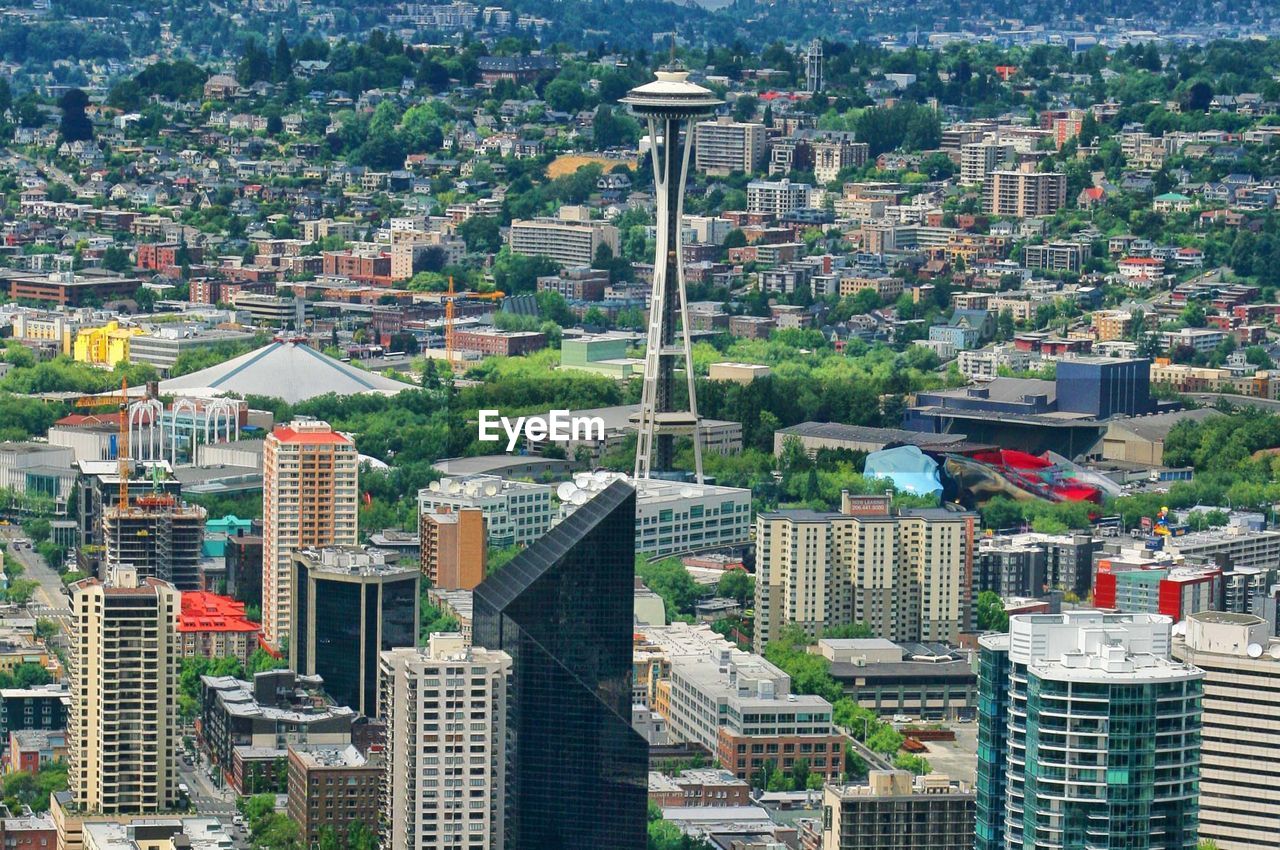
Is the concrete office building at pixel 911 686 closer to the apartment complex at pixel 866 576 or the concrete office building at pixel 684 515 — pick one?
the apartment complex at pixel 866 576

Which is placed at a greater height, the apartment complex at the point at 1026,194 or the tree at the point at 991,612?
the apartment complex at the point at 1026,194

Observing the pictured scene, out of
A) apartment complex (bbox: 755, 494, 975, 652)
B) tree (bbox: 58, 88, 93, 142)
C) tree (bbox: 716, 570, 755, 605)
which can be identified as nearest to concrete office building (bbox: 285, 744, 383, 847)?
apartment complex (bbox: 755, 494, 975, 652)

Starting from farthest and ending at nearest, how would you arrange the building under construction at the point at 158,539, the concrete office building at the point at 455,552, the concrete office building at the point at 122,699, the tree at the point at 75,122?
the tree at the point at 75,122 → the concrete office building at the point at 455,552 → the building under construction at the point at 158,539 → the concrete office building at the point at 122,699

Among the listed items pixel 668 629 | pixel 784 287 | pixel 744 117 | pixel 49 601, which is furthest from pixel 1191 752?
pixel 744 117

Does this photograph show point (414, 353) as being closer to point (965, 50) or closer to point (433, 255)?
point (433, 255)

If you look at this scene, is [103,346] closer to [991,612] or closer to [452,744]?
[991,612]

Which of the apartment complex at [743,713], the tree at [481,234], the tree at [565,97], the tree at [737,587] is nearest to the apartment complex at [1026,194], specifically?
the tree at [481,234]
